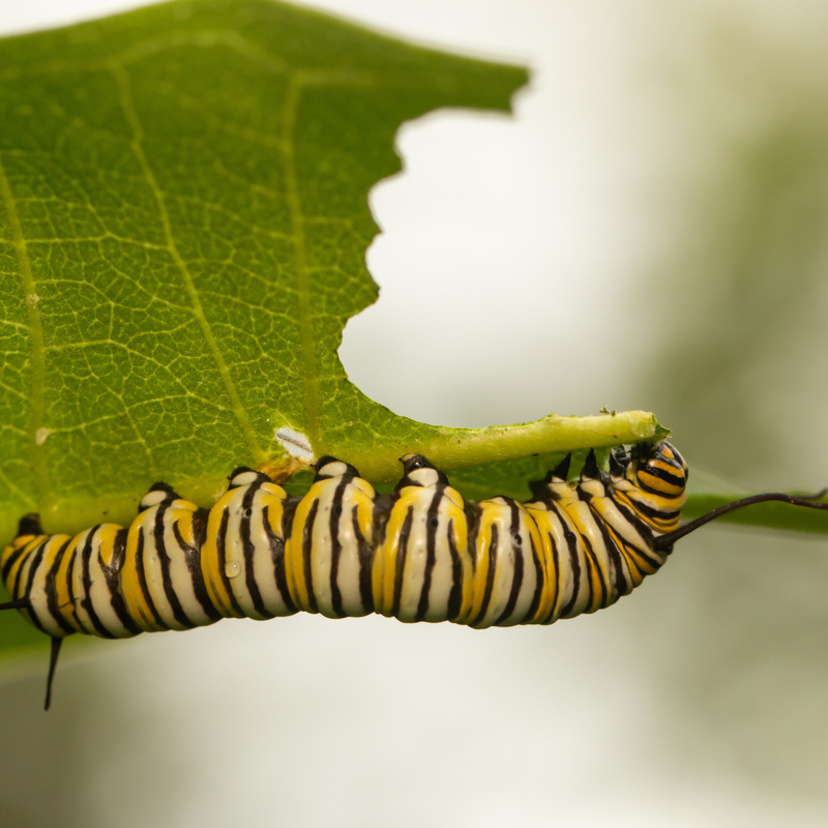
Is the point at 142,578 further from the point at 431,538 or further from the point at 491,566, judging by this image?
the point at 491,566

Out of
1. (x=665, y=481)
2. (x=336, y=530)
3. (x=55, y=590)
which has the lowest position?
(x=55, y=590)

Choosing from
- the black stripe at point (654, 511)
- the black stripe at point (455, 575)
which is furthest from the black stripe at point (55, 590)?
the black stripe at point (654, 511)

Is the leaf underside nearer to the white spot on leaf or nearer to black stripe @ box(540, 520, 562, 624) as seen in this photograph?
the white spot on leaf

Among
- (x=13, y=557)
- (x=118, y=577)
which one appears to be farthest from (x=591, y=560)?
(x=13, y=557)

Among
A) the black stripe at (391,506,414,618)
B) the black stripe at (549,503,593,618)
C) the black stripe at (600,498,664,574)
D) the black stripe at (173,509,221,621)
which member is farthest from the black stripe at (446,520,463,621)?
the black stripe at (173,509,221,621)

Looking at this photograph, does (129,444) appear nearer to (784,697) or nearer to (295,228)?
(295,228)

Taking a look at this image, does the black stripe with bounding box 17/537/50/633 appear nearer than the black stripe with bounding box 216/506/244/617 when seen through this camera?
No

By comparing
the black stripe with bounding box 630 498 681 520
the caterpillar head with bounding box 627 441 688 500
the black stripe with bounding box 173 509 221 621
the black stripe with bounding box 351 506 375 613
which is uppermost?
the caterpillar head with bounding box 627 441 688 500
